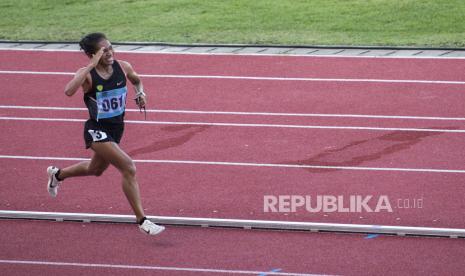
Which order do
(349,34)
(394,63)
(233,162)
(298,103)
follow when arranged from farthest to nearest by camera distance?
(349,34), (394,63), (298,103), (233,162)

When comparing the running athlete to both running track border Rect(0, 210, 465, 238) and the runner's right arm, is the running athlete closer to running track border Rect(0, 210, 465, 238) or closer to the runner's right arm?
the runner's right arm

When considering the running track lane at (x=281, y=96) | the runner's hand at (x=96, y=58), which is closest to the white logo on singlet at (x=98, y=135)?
the runner's hand at (x=96, y=58)

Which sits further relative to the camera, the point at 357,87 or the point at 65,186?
the point at 357,87

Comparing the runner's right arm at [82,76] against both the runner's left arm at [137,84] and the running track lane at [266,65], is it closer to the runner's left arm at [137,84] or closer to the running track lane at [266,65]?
the runner's left arm at [137,84]

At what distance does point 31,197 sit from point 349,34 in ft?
28.4

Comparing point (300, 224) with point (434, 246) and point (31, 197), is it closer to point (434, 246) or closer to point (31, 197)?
point (434, 246)

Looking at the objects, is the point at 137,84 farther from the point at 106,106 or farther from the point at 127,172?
the point at 127,172

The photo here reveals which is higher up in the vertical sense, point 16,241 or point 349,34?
point 16,241

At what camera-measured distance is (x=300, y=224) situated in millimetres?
9250

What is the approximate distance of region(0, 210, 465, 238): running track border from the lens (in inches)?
356

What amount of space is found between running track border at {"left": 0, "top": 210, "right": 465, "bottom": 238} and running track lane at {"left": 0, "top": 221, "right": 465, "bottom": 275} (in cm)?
7

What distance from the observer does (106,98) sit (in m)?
9.10

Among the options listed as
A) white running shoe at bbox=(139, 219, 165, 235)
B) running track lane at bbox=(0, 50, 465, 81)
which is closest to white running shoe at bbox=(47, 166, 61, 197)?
white running shoe at bbox=(139, 219, 165, 235)

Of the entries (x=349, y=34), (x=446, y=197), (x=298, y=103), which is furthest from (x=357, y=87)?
(x=446, y=197)
